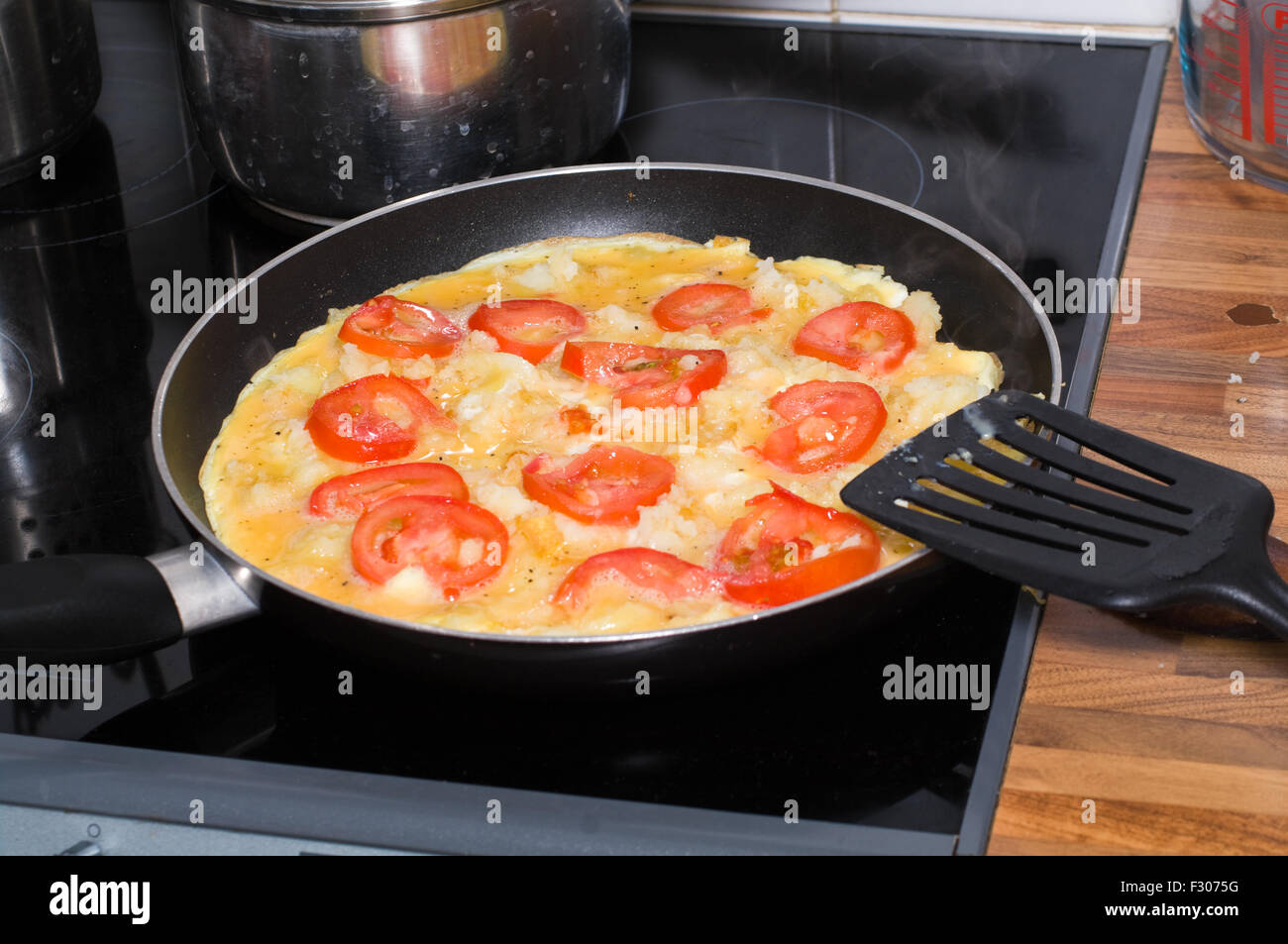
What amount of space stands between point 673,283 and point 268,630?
0.66m

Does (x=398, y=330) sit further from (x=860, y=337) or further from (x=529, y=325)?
(x=860, y=337)

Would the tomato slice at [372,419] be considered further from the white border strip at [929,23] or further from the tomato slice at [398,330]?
the white border strip at [929,23]

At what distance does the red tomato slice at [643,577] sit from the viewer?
45.9 inches

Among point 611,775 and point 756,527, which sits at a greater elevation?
point 756,527

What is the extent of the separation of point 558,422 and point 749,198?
464 millimetres

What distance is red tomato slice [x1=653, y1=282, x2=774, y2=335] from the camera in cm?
154

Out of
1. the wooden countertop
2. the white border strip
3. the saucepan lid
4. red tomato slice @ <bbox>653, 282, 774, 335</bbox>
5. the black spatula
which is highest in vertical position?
the saucepan lid

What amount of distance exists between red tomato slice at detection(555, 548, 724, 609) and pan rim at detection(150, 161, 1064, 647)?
0.08m

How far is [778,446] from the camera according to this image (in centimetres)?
135

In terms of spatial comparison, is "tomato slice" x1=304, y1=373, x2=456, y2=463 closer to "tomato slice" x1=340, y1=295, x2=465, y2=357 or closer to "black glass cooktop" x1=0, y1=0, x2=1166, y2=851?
"tomato slice" x1=340, y1=295, x2=465, y2=357

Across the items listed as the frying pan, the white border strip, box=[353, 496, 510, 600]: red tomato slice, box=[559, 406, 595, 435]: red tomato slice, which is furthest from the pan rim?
the white border strip

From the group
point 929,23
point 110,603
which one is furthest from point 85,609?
point 929,23

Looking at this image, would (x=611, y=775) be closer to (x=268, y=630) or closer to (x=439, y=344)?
(x=268, y=630)
